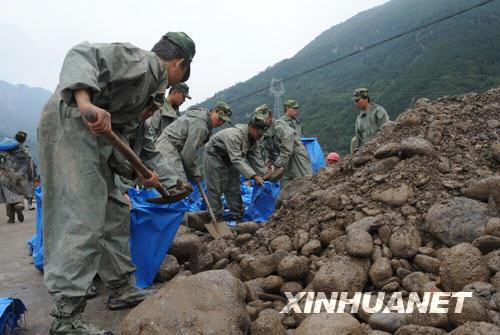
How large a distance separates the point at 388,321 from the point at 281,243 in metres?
1.30

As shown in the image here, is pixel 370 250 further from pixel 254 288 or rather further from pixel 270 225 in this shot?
pixel 270 225

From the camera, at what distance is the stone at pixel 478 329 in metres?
1.61

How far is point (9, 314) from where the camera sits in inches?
89.5

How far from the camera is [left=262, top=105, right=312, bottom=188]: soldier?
6059mm

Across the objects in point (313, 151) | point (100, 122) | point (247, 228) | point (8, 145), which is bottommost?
point (313, 151)

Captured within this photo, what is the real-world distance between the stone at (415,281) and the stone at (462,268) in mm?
133

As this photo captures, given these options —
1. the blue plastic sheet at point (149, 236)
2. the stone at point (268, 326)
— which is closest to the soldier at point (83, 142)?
the blue plastic sheet at point (149, 236)

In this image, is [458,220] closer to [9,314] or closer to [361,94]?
[9,314]

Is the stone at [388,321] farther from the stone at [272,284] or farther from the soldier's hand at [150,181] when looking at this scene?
the soldier's hand at [150,181]

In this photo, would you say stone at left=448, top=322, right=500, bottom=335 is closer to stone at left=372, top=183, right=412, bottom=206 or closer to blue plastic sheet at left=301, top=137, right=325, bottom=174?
stone at left=372, top=183, right=412, bottom=206

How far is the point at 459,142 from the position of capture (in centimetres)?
349

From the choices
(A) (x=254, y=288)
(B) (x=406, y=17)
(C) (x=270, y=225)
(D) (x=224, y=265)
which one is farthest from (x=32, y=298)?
(B) (x=406, y=17)

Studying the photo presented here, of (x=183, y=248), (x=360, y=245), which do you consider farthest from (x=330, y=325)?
(x=183, y=248)

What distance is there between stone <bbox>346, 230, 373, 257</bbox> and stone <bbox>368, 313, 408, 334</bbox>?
0.60m
